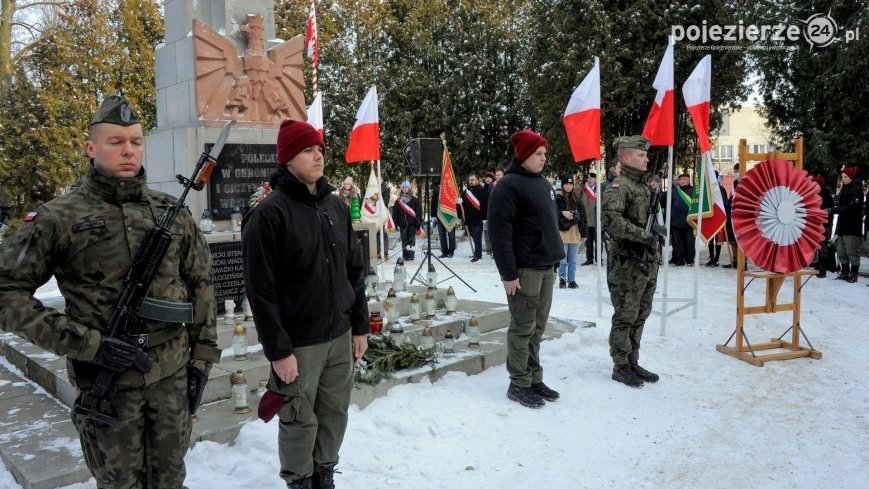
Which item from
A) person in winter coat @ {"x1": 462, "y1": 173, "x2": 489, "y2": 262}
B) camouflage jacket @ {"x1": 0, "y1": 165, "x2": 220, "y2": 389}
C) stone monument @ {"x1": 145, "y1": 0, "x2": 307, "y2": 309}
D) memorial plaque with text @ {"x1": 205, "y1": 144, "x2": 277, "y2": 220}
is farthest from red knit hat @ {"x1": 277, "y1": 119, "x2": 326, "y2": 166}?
person in winter coat @ {"x1": 462, "y1": 173, "x2": 489, "y2": 262}

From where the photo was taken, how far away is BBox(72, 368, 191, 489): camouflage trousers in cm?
229

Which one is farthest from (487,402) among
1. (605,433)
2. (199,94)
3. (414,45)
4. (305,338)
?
(414,45)

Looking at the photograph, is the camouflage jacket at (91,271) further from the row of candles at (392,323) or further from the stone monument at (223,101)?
the stone monument at (223,101)

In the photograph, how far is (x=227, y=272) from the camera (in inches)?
241

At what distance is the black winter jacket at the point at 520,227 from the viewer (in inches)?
183

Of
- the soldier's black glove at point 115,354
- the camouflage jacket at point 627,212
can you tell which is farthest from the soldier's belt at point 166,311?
the camouflage jacket at point 627,212

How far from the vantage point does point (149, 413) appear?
2.38 meters

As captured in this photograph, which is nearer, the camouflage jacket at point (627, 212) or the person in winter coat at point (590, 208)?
the camouflage jacket at point (627, 212)

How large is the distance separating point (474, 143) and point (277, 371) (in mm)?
18813

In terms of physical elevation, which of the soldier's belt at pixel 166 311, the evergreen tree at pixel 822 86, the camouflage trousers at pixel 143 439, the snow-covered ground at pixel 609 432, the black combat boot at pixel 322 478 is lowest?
the snow-covered ground at pixel 609 432

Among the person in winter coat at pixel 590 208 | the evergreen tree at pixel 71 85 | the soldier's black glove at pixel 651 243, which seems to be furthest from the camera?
the evergreen tree at pixel 71 85

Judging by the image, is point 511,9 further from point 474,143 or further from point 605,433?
point 605,433

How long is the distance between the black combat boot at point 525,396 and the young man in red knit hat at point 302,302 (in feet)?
6.63

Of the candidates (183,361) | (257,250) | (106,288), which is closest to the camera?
(106,288)
